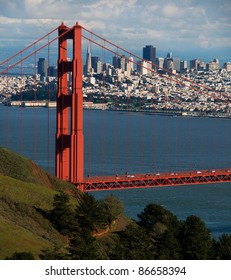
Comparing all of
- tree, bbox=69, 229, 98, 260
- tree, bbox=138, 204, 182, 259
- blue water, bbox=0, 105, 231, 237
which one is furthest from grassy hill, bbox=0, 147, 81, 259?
blue water, bbox=0, 105, 231, 237

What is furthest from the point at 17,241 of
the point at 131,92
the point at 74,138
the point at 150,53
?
the point at 150,53

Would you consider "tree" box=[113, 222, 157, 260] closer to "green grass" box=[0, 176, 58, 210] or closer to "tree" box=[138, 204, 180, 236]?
"tree" box=[138, 204, 180, 236]

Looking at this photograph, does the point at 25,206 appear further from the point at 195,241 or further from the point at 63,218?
the point at 195,241

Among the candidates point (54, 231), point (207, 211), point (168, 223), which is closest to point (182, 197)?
point (207, 211)

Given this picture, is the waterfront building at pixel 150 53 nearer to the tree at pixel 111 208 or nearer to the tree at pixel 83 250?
the tree at pixel 111 208

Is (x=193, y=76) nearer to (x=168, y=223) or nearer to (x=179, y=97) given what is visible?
(x=179, y=97)

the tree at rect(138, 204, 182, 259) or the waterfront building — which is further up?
the waterfront building

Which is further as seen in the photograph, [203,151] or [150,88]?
[150,88]
